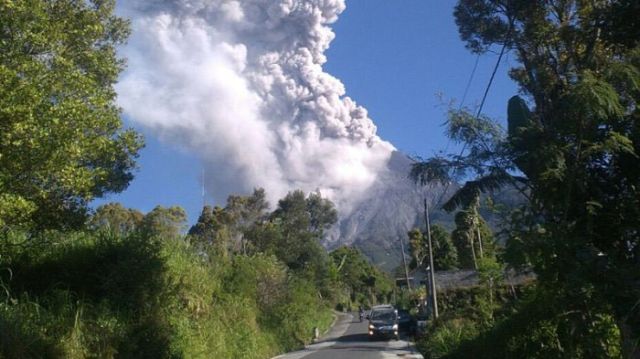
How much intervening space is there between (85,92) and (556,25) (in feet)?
34.5

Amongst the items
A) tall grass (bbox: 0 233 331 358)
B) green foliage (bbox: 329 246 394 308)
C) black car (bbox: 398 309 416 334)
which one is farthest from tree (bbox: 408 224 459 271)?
tall grass (bbox: 0 233 331 358)

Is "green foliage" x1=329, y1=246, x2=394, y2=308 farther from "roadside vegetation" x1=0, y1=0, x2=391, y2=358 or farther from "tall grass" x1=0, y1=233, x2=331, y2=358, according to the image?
"tall grass" x1=0, y1=233, x2=331, y2=358

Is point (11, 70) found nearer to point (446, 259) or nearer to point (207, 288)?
point (207, 288)

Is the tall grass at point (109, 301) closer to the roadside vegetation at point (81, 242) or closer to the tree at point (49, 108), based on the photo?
the roadside vegetation at point (81, 242)

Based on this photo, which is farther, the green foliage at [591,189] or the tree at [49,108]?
the tree at [49,108]

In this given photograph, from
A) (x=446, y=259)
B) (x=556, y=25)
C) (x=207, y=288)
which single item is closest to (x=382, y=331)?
(x=207, y=288)

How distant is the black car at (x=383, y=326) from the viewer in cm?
3606

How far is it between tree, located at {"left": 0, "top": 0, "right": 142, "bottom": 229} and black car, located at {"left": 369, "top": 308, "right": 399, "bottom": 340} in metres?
23.8

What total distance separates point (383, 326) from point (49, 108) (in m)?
27.9

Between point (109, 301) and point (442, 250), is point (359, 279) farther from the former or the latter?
point (109, 301)

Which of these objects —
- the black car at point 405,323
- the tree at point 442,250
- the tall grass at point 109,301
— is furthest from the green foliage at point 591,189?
the tree at point 442,250

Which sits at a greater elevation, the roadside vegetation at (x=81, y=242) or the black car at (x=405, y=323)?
the roadside vegetation at (x=81, y=242)

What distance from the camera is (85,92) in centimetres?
1232

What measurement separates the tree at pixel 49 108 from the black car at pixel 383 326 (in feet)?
78.2
